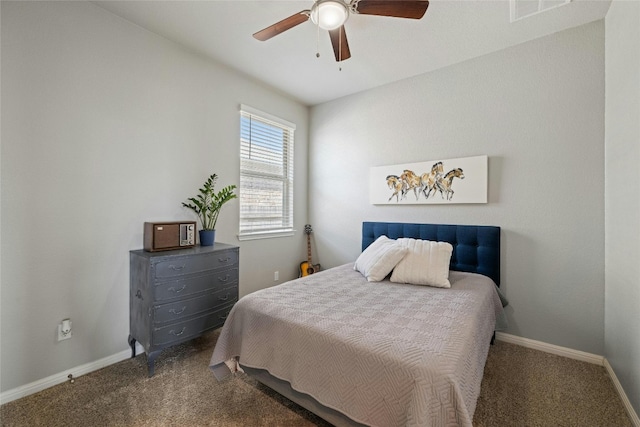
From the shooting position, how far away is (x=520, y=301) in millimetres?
2568

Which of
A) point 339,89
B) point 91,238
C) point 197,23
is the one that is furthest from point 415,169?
point 91,238

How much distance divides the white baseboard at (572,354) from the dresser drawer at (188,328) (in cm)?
264

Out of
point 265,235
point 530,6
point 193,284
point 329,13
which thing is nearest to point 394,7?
point 329,13

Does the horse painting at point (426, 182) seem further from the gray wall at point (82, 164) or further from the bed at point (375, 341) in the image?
the gray wall at point (82, 164)

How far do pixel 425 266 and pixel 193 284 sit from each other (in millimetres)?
1926

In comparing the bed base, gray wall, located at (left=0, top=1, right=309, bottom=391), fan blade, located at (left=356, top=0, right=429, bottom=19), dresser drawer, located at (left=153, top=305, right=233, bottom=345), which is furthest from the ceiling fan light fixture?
dresser drawer, located at (left=153, top=305, right=233, bottom=345)

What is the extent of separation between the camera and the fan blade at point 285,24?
1744mm

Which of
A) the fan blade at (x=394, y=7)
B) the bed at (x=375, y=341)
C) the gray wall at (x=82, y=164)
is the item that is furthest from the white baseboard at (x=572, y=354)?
the gray wall at (x=82, y=164)

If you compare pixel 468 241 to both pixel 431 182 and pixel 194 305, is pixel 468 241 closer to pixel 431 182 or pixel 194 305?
pixel 431 182

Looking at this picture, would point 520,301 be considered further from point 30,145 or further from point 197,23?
point 30,145

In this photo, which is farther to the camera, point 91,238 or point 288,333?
point 91,238

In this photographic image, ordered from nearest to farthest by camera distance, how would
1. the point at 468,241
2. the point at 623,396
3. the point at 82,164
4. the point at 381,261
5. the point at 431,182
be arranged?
the point at 623,396 < the point at 82,164 < the point at 381,261 < the point at 468,241 < the point at 431,182

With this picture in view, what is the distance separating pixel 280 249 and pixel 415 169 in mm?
1987

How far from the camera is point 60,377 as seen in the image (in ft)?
6.43
